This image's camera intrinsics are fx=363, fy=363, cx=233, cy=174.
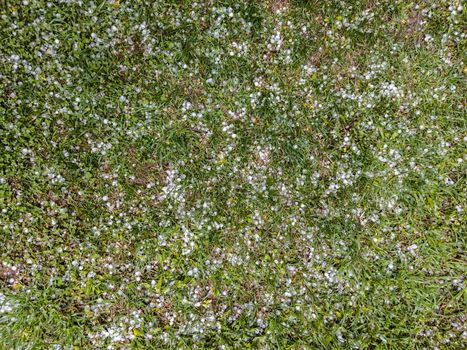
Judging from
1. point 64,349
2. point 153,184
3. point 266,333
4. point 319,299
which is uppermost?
point 153,184

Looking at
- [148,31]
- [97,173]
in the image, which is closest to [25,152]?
[97,173]

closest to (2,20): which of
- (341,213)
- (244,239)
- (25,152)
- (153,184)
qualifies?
(25,152)

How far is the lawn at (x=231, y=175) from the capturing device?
309 cm

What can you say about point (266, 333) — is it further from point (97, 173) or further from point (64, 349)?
point (97, 173)

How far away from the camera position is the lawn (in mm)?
3088

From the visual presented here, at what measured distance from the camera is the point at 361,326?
3119 mm

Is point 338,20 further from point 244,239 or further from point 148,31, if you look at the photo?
point 244,239

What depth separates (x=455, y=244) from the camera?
10.4ft

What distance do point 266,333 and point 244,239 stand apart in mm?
808

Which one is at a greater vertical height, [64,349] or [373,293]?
[373,293]

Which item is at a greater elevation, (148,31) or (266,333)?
(148,31)

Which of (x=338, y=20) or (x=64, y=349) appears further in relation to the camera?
(x=338, y=20)

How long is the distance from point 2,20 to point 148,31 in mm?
1225

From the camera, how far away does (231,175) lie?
3.16 m
